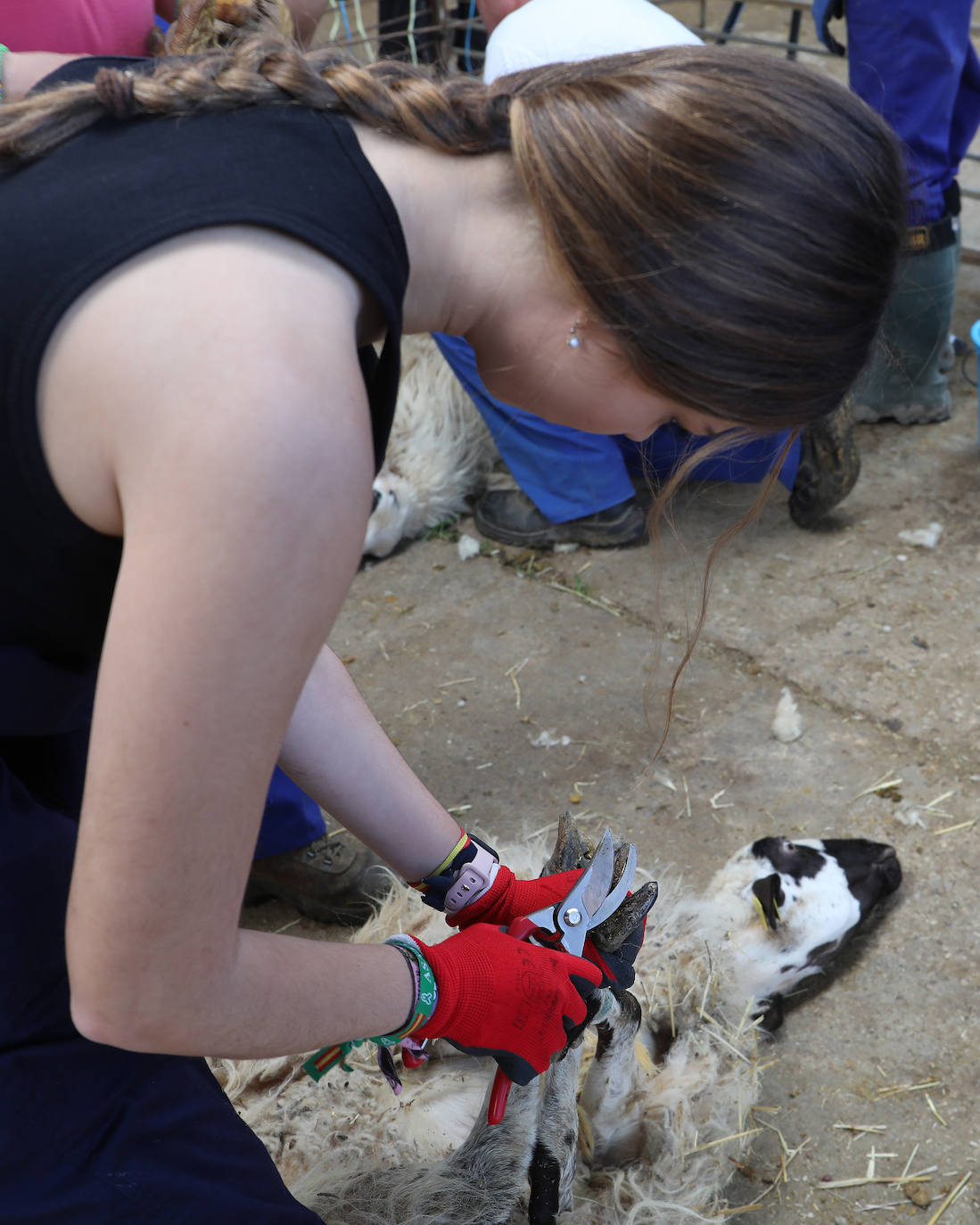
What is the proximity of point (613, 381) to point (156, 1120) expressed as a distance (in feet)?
3.12

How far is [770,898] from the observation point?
2020mm

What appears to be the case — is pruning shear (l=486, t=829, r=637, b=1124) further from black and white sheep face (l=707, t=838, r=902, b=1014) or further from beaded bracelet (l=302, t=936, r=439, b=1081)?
black and white sheep face (l=707, t=838, r=902, b=1014)

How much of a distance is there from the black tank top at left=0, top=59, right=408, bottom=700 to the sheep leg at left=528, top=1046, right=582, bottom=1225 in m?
1.01

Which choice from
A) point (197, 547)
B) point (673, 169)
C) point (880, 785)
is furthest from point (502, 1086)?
point (880, 785)

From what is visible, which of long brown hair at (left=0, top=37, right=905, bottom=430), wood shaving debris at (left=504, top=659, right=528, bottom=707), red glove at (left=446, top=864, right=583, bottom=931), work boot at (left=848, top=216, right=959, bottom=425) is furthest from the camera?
work boot at (left=848, top=216, right=959, bottom=425)

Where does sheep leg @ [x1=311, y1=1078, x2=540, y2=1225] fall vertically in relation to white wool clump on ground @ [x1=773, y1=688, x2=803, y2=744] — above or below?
above

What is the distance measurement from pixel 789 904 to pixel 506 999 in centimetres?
84

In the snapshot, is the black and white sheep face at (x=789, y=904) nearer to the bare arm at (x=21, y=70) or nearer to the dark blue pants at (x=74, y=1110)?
the dark blue pants at (x=74, y=1110)

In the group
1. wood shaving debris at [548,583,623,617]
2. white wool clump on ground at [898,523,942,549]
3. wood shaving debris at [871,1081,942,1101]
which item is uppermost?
white wool clump on ground at [898,523,942,549]

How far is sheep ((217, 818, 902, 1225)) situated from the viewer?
1559 mm

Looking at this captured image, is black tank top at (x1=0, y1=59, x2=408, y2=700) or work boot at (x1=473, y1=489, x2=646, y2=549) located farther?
work boot at (x1=473, y1=489, x2=646, y2=549)

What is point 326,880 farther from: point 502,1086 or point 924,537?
point 924,537

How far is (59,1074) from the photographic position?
1.21 m

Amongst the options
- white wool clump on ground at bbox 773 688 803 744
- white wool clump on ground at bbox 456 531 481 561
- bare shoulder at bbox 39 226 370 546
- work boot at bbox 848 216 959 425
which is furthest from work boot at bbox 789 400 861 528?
bare shoulder at bbox 39 226 370 546
